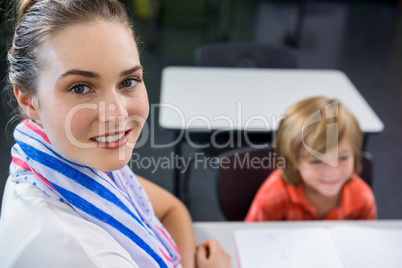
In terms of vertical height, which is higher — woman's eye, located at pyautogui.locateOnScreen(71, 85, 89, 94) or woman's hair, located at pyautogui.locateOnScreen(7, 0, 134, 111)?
woman's hair, located at pyautogui.locateOnScreen(7, 0, 134, 111)

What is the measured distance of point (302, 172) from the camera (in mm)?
1401

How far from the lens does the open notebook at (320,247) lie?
41.2 inches

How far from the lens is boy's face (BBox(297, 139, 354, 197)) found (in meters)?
1.36

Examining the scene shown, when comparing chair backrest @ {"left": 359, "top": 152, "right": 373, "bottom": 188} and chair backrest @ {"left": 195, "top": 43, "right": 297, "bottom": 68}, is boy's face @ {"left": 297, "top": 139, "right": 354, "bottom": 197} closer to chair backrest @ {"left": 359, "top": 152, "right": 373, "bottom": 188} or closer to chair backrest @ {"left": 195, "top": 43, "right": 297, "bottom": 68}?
chair backrest @ {"left": 359, "top": 152, "right": 373, "bottom": 188}

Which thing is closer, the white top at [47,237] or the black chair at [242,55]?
the white top at [47,237]

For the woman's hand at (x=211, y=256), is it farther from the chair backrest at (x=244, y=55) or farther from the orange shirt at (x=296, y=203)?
the chair backrest at (x=244, y=55)

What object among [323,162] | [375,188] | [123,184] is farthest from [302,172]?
[375,188]

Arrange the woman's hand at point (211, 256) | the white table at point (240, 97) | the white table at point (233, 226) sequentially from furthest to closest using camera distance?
the white table at point (240, 97)
the white table at point (233, 226)
the woman's hand at point (211, 256)

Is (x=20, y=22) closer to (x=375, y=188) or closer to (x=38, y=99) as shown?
(x=38, y=99)

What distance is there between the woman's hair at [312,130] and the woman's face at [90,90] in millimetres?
827

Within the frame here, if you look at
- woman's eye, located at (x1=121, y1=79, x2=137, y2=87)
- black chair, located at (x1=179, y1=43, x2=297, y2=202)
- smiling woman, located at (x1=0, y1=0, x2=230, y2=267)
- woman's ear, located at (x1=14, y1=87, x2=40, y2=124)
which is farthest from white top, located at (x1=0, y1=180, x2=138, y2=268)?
black chair, located at (x1=179, y1=43, x2=297, y2=202)

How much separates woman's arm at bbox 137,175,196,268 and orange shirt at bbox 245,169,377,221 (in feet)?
1.22

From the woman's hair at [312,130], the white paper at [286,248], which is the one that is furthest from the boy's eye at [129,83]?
the woman's hair at [312,130]

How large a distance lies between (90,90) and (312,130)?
91 cm
